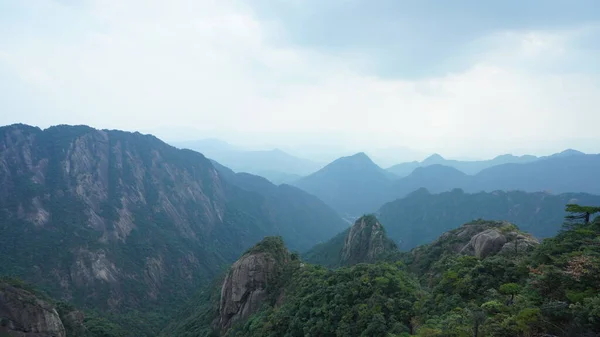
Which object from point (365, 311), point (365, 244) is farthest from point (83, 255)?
point (365, 311)

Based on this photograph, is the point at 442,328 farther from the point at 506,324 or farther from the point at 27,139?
the point at 27,139

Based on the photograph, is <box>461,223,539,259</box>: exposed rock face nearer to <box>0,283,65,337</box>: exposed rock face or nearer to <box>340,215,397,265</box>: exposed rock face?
<box>340,215,397,265</box>: exposed rock face

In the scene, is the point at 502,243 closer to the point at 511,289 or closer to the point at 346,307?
the point at 511,289

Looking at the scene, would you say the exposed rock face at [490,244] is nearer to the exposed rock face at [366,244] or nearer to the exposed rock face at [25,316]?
the exposed rock face at [366,244]

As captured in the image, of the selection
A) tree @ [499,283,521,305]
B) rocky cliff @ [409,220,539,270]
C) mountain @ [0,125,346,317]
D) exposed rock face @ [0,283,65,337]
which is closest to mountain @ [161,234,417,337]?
tree @ [499,283,521,305]

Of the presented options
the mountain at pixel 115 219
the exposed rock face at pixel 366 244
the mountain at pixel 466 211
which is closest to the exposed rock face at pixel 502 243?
the exposed rock face at pixel 366 244
